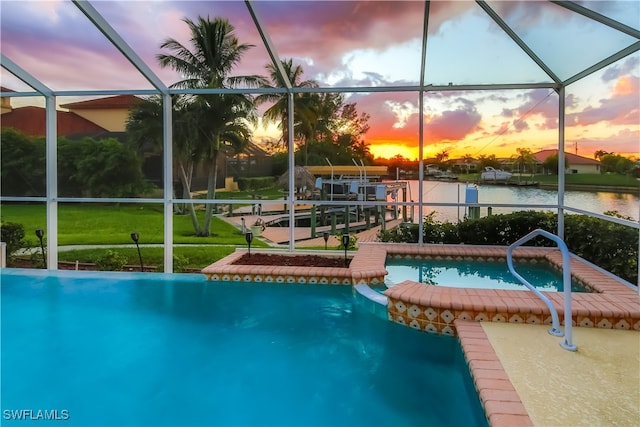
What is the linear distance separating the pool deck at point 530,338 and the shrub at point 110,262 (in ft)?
10.4

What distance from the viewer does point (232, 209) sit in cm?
763

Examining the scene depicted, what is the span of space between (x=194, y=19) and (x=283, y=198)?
3.03 m

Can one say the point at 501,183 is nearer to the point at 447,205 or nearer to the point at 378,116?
the point at 447,205

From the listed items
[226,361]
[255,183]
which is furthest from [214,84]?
[226,361]

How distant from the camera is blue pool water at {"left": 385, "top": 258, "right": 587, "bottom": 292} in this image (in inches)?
217

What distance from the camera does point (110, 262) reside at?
8.27 metres

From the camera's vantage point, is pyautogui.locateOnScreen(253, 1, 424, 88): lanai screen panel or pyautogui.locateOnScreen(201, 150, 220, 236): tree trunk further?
pyautogui.locateOnScreen(201, 150, 220, 236): tree trunk

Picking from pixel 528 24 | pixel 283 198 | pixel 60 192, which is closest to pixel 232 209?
pixel 283 198

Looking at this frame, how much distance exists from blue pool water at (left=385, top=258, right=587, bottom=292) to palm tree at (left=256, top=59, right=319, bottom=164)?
2.69 metres

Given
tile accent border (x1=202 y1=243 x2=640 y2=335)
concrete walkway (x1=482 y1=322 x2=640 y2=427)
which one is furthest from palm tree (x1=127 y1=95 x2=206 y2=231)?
concrete walkway (x1=482 y1=322 x2=640 y2=427)

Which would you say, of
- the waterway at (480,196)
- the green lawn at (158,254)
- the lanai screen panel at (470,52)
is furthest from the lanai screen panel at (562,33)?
the green lawn at (158,254)

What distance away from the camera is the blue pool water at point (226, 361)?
121 inches

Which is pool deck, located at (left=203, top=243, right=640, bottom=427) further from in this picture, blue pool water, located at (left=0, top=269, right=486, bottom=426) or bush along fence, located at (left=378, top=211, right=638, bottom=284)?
bush along fence, located at (left=378, top=211, right=638, bottom=284)

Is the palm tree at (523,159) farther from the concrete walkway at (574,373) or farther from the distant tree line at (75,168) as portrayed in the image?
the distant tree line at (75,168)
